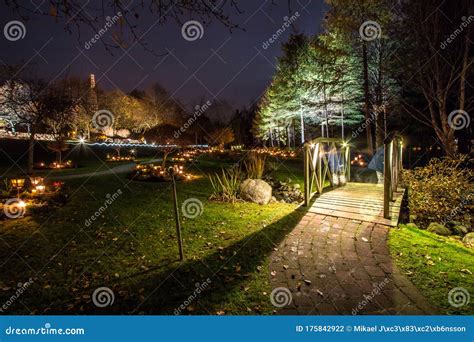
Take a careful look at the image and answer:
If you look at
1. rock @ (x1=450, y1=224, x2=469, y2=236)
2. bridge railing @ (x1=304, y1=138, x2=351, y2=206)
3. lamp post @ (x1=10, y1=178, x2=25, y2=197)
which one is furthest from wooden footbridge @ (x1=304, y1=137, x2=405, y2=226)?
lamp post @ (x1=10, y1=178, x2=25, y2=197)

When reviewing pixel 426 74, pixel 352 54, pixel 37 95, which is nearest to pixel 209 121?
pixel 352 54

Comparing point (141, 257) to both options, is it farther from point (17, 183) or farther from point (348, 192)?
point (348, 192)

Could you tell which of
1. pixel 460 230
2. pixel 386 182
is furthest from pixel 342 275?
pixel 460 230

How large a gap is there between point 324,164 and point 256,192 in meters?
3.93

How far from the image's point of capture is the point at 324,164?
11.8m

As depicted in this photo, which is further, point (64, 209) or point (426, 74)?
point (426, 74)

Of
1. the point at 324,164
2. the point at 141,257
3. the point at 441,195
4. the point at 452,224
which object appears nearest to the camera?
the point at 141,257

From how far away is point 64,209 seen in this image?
8250 mm

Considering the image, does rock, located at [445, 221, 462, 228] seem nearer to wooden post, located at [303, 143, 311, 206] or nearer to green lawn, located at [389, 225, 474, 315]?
green lawn, located at [389, 225, 474, 315]

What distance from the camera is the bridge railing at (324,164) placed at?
9.05 metres

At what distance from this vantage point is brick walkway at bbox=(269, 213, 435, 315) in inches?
148

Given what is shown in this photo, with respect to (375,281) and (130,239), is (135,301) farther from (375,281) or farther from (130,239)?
(375,281)

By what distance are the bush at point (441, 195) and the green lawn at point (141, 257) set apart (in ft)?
13.4

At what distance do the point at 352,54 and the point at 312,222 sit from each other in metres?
17.0
